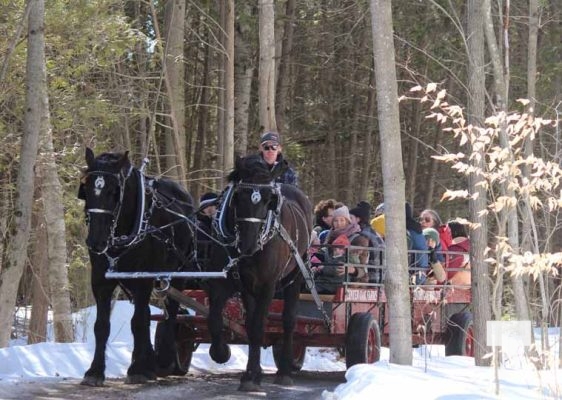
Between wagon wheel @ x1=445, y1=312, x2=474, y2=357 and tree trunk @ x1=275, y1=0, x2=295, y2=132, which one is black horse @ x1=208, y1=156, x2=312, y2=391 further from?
tree trunk @ x1=275, y1=0, x2=295, y2=132

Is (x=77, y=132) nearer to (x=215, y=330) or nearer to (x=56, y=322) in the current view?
(x=56, y=322)

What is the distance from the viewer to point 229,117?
18.2m

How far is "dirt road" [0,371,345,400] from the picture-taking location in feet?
31.3

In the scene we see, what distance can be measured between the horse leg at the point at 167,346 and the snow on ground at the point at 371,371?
792 millimetres

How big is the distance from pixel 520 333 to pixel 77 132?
10.6 m

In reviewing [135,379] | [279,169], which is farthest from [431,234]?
[135,379]

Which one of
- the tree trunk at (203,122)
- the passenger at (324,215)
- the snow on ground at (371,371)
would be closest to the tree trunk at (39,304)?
the snow on ground at (371,371)

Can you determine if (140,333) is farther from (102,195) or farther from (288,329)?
(102,195)

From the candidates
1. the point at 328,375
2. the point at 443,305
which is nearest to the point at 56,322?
the point at 328,375

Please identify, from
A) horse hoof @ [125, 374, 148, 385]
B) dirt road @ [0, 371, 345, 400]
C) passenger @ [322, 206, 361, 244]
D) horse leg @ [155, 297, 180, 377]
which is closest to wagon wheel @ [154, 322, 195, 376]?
horse leg @ [155, 297, 180, 377]

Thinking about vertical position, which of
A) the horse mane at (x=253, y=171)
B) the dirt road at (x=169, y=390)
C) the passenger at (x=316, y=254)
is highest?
the horse mane at (x=253, y=171)

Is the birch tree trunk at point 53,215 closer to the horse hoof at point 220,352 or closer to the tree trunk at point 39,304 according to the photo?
the tree trunk at point 39,304

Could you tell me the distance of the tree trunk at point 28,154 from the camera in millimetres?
12320

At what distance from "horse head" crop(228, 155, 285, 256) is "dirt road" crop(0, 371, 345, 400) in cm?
142
